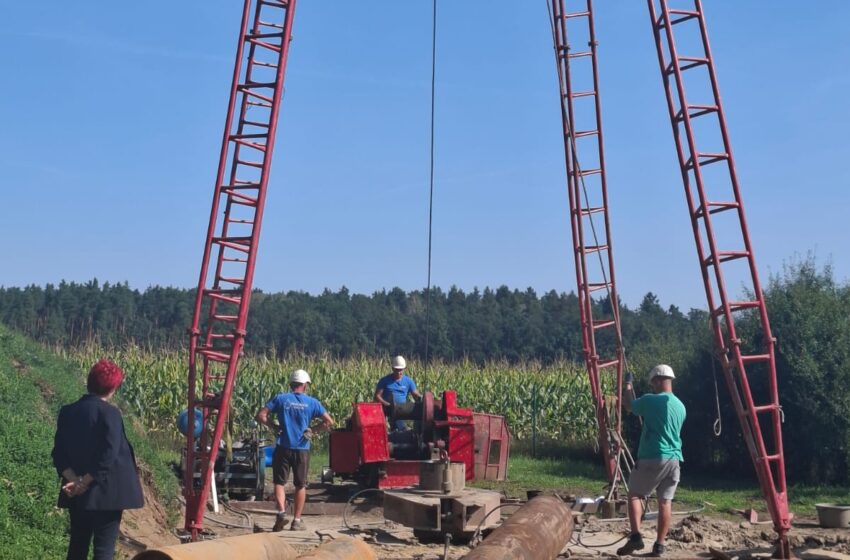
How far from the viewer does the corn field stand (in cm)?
2811

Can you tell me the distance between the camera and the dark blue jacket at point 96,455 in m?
7.65

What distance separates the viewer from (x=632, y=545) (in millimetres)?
11734

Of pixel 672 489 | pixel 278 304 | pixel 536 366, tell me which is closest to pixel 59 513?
pixel 672 489

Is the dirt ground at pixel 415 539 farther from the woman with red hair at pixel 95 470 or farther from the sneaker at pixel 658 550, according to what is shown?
the woman with red hair at pixel 95 470

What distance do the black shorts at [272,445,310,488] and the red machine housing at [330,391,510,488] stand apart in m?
2.21

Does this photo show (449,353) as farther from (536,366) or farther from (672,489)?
(672,489)

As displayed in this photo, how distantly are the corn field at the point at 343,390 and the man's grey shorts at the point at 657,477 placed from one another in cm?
1669

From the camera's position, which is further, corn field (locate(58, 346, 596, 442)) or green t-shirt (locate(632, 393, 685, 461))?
corn field (locate(58, 346, 596, 442))

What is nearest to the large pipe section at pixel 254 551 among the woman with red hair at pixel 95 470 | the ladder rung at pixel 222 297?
the woman with red hair at pixel 95 470

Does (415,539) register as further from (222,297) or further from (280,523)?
(222,297)

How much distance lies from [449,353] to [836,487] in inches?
2398

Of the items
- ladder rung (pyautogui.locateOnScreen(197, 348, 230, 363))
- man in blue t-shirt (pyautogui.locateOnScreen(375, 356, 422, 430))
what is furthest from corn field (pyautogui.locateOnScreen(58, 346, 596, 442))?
ladder rung (pyautogui.locateOnScreen(197, 348, 230, 363))

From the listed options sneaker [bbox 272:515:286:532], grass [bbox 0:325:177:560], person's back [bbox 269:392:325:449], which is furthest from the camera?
person's back [bbox 269:392:325:449]

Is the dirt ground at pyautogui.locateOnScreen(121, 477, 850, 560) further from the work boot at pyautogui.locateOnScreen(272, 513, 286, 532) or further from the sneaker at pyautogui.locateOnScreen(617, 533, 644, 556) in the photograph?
the work boot at pyautogui.locateOnScreen(272, 513, 286, 532)
